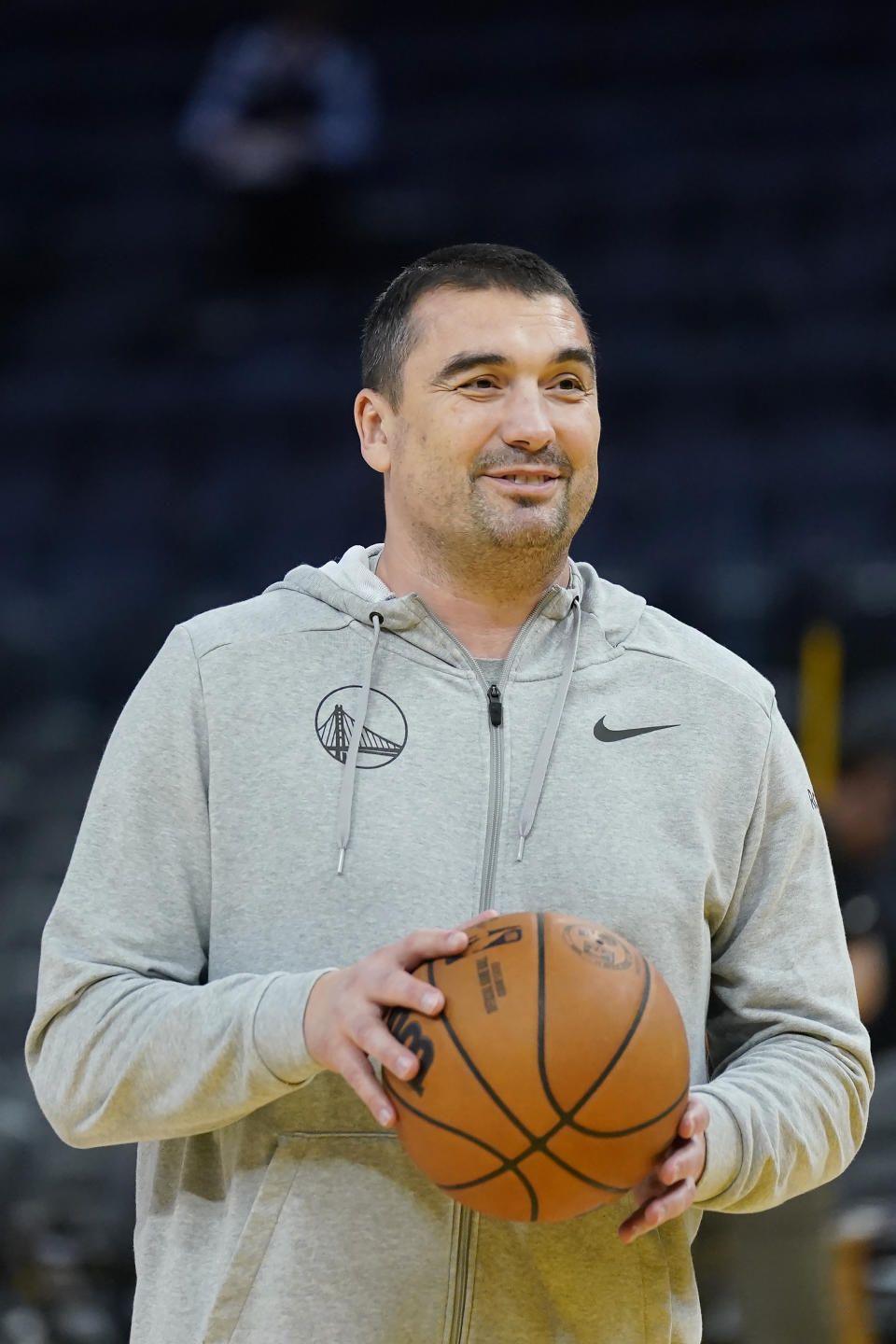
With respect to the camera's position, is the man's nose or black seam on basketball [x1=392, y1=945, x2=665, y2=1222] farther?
the man's nose

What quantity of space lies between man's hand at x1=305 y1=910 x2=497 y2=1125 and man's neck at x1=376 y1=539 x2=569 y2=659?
50 centimetres

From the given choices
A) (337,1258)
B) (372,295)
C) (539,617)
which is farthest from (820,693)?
(337,1258)

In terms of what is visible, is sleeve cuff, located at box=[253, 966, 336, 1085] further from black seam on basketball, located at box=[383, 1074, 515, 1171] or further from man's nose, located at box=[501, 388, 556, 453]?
man's nose, located at box=[501, 388, 556, 453]

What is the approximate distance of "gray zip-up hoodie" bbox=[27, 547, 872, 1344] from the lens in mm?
1654

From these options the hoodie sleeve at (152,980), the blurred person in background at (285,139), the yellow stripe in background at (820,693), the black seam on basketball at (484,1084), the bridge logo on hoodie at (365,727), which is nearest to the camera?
the black seam on basketball at (484,1084)

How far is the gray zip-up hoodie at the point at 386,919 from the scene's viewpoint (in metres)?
1.65

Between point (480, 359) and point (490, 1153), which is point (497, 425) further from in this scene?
point (490, 1153)

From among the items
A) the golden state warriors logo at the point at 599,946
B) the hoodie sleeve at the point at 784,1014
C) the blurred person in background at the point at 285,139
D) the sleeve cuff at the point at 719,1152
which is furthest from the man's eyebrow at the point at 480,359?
the blurred person in background at the point at 285,139

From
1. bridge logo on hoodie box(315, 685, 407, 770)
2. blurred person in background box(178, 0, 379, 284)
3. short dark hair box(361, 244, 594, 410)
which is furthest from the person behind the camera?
blurred person in background box(178, 0, 379, 284)

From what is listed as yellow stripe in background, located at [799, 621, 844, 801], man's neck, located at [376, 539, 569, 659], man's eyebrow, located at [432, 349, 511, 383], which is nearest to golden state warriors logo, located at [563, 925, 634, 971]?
man's neck, located at [376, 539, 569, 659]

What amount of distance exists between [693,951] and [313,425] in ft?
14.6

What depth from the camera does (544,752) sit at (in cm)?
182

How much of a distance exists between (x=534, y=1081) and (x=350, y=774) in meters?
0.44

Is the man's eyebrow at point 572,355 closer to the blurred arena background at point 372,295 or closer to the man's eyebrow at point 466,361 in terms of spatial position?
the man's eyebrow at point 466,361
